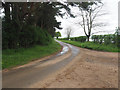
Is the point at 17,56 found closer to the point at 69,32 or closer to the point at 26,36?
the point at 26,36

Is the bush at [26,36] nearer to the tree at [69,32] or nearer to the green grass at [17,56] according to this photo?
the green grass at [17,56]

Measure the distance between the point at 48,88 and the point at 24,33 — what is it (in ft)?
23.9

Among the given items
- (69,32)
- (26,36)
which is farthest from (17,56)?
(69,32)

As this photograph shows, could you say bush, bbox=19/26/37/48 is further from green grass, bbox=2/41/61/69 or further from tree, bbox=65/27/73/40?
tree, bbox=65/27/73/40

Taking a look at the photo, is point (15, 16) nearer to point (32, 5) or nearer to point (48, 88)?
point (32, 5)

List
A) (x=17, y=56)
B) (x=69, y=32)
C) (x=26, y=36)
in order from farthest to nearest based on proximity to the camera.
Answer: (x=69, y=32)
(x=26, y=36)
(x=17, y=56)

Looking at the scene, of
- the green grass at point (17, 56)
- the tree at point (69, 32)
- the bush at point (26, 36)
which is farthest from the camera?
the tree at point (69, 32)

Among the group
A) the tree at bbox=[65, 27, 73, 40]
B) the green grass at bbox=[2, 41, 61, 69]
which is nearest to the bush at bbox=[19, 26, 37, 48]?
A: the green grass at bbox=[2, 41, 61, 69]

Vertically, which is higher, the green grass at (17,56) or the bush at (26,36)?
the bush at (26,36)

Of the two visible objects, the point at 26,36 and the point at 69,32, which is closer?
the point at 26,36

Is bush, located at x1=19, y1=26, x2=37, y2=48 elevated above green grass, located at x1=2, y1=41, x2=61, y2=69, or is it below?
above

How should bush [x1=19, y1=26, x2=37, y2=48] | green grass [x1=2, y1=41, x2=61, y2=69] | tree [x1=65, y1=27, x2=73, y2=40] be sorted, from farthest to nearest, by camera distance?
tree [x1=65, y1=27, x2=73, y2=40] < bush [x1=19, y1=26, x2=37, y2=48] < green grass [x1=2, y1=41, x2=61, y2=69]

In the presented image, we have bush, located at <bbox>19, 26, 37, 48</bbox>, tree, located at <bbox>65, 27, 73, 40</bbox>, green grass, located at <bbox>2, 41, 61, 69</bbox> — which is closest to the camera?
green grass, located at <bbox>2, 41, 61, 69</bbox>

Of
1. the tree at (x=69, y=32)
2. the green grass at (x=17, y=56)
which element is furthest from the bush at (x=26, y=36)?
the tree at (x=69, y=32)
